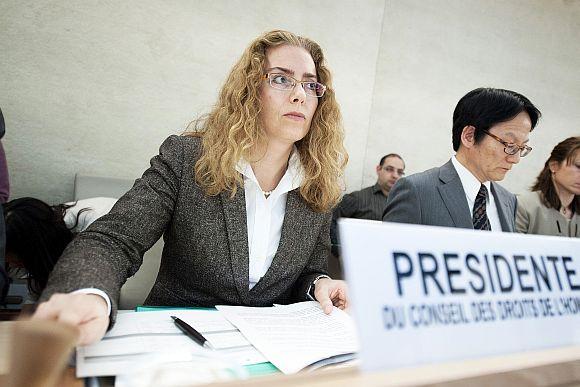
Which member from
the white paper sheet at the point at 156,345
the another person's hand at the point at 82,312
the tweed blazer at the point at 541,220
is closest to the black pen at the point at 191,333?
the white paper sheet at the point at 156,345

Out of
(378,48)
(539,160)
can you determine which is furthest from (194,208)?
(539,160)

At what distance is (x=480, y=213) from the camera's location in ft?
5.25

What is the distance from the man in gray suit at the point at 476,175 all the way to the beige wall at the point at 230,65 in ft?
7.55

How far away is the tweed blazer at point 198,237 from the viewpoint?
102 centimetres

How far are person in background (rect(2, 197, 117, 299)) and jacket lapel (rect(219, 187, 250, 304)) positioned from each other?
126cm

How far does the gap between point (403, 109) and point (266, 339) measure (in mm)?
3950

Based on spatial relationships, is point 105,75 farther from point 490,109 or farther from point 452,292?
point 452,292

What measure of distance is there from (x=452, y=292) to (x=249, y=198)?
0.85 meters

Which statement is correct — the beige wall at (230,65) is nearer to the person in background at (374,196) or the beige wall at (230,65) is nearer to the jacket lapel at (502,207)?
the person in background at (374,196)

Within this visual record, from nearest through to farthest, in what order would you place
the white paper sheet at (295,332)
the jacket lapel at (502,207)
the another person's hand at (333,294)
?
the white paper sheet at (295,332) → the another person's hand at (333,294) → the jacket lapel at (502,207)

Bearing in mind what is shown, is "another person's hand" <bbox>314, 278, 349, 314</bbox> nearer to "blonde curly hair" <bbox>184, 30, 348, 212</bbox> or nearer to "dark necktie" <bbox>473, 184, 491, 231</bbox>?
"blonde curly hair" <bbox>184, 30, 348, 212</bbox>

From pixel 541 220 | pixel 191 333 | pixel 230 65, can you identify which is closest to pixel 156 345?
pixel 191 333

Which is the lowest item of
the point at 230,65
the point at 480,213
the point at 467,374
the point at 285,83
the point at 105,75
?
the point at 467,374

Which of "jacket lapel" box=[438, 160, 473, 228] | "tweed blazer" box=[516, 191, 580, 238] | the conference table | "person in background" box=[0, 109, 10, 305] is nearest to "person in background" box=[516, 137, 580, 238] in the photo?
"tweed blazer" box=[516, 191, 580, 238]
